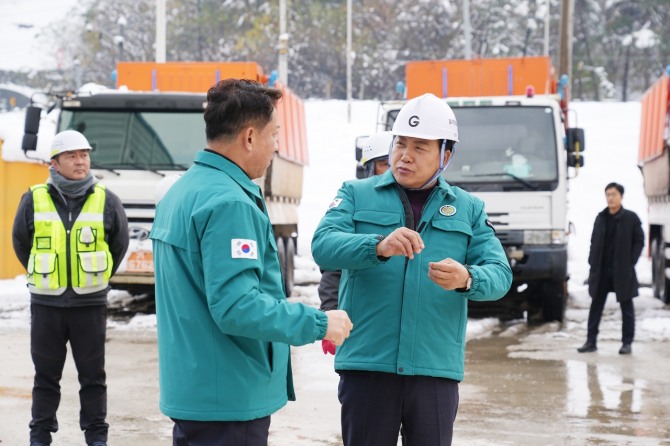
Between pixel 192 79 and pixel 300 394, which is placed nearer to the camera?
pixel 300 394

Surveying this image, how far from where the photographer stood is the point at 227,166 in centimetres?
337

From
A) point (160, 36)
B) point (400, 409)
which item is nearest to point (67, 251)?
point (400, 409)

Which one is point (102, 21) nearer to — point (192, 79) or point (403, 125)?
point (192, 79)

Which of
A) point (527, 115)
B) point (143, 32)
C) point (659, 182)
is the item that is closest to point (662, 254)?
point (659, 182)

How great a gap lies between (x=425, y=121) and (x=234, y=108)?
0.93 m

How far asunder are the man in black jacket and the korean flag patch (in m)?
8.16

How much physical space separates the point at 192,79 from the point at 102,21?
2380 inches

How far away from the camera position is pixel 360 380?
398cm

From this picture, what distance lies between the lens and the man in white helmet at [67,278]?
6.16 m

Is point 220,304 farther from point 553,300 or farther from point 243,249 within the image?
point 553,300

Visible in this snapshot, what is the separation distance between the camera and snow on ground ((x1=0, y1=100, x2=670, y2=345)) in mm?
12852

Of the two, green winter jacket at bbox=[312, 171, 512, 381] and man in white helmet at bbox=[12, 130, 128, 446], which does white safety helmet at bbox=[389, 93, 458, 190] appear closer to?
green winter jacket at bbox=[312, 171, 512, 381]

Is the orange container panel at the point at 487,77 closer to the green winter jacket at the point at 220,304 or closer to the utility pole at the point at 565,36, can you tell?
the green winter jacket at the point at 220,304

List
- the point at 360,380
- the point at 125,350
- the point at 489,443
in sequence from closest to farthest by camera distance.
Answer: the point at 360,380, the point at 489,443, the point at 125,350
